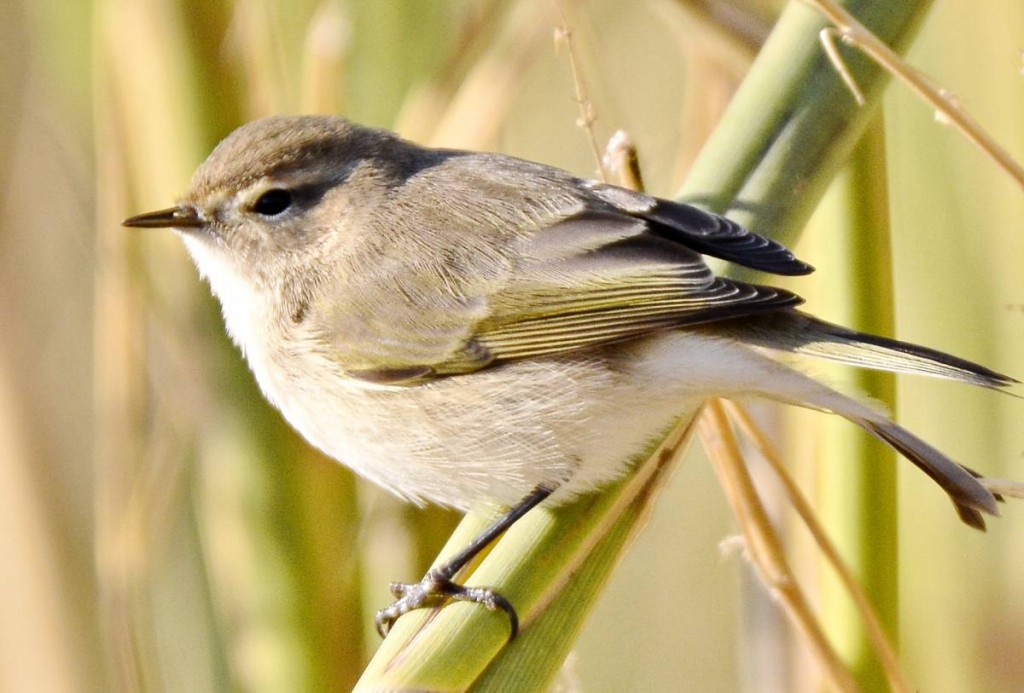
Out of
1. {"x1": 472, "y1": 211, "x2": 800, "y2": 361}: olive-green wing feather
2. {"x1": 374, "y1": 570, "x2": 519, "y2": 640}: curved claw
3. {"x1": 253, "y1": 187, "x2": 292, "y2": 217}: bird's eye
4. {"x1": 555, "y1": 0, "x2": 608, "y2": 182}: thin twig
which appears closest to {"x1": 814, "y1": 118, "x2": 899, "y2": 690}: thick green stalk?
{"x1": 472, "y1": 211, "x2": 800, "y2": 361}: olive-green wing feather

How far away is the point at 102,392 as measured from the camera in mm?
2119

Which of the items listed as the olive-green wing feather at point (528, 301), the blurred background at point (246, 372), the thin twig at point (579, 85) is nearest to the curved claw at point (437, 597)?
the blurred background at point (246, 372)

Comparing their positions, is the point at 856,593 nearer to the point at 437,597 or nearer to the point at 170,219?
the point at 437,597

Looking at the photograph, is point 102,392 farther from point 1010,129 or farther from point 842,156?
point 1010,129

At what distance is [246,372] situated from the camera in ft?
6.54

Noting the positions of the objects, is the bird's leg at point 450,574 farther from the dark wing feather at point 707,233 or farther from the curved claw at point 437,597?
the dark wing feather at point 707,233

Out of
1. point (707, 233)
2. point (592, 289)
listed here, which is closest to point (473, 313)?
point (592, 289)

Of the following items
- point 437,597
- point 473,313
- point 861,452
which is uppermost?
point 861,452

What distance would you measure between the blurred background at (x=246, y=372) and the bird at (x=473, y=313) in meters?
0.10

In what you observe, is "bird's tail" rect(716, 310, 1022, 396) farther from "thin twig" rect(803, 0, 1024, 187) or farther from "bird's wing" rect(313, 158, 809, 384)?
"thin twig" rect(803, 0, 1024, 187)

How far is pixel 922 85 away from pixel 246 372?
1228mm

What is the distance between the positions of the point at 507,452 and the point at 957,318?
2.86ft

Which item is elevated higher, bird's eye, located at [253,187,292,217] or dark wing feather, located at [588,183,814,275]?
dark wing feather, located at [588,183,814,275]

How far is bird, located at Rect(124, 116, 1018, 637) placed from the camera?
1665mm
